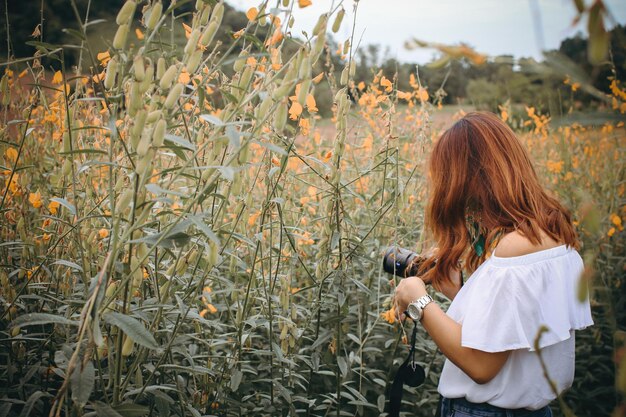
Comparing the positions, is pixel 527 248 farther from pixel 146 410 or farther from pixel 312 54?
pixel 146 410

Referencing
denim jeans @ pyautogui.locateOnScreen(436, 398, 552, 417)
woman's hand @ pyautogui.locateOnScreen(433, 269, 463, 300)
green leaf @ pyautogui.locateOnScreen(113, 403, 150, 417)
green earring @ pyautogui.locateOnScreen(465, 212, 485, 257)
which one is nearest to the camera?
green leaf @ pyautogui.locateOnScreen(113, 403, 150, 417)

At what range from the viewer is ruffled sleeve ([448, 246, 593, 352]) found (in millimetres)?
1186

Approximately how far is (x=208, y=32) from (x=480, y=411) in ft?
3.93

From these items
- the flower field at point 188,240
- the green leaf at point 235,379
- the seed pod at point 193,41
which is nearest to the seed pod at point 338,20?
the flower field at point 188,240

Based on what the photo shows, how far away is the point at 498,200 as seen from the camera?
135 centimetres

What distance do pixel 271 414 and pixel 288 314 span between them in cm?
33

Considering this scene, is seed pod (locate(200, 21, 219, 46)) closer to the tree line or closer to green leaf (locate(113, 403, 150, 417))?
the tree line

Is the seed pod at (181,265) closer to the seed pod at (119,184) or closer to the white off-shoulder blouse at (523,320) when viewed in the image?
the seed pod at (119,184)

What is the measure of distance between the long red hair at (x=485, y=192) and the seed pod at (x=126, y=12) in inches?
37.9

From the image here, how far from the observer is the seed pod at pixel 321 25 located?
992 millimetres

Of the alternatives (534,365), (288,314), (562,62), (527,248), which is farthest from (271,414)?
(562,62)

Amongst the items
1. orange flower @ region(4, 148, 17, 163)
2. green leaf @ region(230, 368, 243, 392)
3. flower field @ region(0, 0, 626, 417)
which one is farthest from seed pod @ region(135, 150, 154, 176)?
orange flower @ region(4, 148, 17, 163)

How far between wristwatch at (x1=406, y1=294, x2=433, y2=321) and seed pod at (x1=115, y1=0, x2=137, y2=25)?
101 cm

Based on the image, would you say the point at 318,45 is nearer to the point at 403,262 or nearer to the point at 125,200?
the point at 125,200
